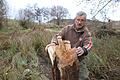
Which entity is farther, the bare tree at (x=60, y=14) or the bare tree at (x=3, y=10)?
the bare tree at (x=60, y=14)

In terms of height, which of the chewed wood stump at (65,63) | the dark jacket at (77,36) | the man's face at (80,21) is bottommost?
the chewed wood stump at (65,63)

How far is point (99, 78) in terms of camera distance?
8602 millimetres

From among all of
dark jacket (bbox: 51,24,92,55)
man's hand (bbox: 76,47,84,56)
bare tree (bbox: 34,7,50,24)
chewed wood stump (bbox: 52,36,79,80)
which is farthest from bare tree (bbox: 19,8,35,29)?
man's hand (bbox: 76,47,84,56)

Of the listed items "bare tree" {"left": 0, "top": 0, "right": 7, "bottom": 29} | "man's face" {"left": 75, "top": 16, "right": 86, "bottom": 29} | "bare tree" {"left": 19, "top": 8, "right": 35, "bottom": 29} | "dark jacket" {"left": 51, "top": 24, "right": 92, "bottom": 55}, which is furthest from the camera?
Answer: "bare tree" {"left": 19, "top": 8, "right": 35, "bottom": 29}

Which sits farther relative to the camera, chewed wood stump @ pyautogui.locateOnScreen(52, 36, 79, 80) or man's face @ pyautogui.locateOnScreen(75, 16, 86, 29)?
man's face @ pyautogui.locateOnScreen(75, 16, 86, 29)

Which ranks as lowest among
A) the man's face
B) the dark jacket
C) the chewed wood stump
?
the chewed wood stump

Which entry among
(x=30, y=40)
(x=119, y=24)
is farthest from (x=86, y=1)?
(x=30, y=40)

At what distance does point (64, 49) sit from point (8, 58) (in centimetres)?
390

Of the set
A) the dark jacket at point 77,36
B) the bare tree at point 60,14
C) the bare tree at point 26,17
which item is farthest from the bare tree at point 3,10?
the dark jacket at point 77,36

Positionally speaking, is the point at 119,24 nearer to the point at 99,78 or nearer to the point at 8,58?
the point at 99,78

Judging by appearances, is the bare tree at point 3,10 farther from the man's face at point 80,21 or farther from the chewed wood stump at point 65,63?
the chewed wood stump at point 65,63

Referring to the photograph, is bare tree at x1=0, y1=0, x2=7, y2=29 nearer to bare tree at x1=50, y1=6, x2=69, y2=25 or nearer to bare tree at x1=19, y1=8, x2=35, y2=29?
bare tree at x1=19, y1=8, x2=35, y2=29

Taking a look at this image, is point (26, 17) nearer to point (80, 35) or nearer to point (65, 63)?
point (80, 35)

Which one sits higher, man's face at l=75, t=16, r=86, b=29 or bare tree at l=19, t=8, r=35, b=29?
man's face at l=75, t=16, r=86, b=29
